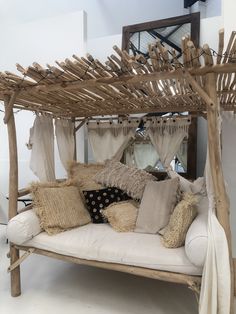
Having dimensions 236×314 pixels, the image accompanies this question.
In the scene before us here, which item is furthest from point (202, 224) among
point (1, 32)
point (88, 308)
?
point (1, 32)

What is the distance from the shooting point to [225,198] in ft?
5.88

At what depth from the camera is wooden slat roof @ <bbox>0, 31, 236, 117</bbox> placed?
5.34 feet

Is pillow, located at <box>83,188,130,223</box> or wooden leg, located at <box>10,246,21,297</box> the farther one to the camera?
pillow, located at <box>83,188,130,223</box>

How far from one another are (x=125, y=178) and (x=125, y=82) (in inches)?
49.4

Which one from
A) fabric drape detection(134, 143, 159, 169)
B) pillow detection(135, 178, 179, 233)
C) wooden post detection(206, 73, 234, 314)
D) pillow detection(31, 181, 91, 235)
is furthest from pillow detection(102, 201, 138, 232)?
wooden post detection(206, 73, 234, 314)

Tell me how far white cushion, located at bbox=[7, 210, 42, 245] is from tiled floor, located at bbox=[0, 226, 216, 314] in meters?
0.52

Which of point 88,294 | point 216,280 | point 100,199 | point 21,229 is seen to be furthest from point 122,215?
point 216,280

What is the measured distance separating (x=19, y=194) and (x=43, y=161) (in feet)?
2.03

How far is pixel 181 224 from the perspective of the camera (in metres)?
2.03

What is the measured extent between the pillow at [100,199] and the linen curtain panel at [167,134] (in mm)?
660

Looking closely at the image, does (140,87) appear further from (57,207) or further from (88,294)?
(88,294)

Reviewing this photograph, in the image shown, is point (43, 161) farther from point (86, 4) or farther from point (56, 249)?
point (86, 4)

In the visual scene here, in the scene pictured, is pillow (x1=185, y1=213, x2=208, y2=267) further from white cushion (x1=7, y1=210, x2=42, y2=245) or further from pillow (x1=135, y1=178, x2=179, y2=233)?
white cushion (x1=7, y1=210, x2=42, y2=245)

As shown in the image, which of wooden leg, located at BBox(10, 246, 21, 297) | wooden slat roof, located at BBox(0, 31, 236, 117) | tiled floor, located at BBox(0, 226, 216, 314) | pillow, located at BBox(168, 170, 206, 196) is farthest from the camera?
pillow, located at BBox(168, 170, 206, 196)
